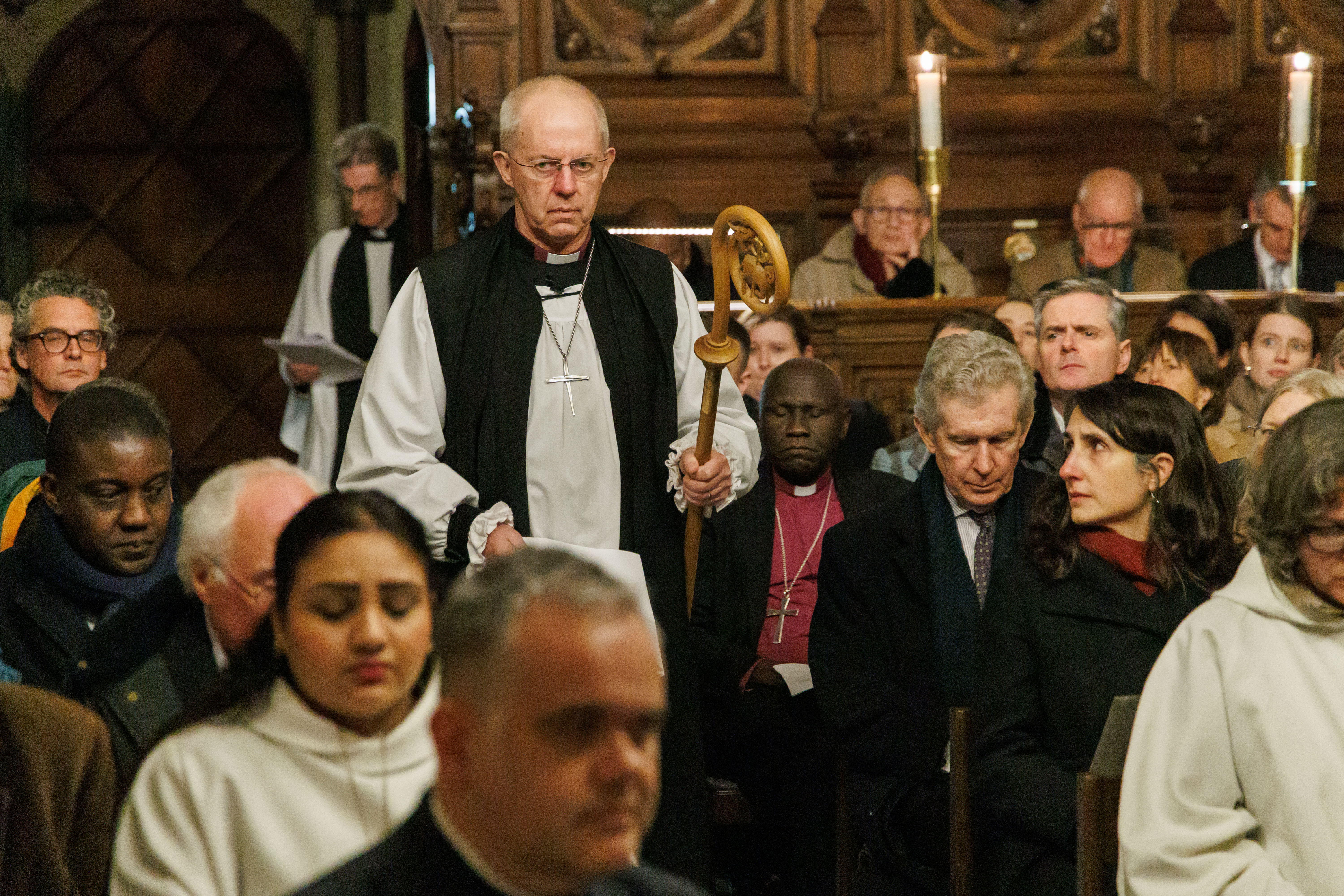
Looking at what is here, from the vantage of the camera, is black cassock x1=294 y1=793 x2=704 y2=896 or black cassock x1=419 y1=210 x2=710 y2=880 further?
black cassock x1=419 y1=210 x2=710 y2=880

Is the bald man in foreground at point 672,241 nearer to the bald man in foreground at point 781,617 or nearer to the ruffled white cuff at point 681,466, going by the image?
the bald man in foreground at point 781,617

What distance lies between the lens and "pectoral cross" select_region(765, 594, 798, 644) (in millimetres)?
5352

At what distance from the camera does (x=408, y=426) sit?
422 centimetres

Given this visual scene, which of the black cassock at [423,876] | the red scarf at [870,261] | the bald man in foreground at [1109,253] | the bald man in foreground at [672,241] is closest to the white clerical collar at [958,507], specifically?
the black cassock at [423,876]

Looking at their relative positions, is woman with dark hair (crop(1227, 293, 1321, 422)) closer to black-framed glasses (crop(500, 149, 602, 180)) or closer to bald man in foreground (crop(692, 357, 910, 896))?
bald man in foreground (crop(692, 357, 910, 896))

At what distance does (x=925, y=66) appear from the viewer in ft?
25.4

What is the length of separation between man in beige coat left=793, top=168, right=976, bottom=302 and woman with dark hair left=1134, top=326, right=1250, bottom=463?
216 centimetres

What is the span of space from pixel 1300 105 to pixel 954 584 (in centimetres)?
427

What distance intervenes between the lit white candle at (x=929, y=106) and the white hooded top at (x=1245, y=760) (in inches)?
188

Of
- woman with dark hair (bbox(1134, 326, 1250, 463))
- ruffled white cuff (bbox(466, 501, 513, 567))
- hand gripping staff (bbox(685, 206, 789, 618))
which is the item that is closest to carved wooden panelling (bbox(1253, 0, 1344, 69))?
woman with dark hair (bbox(1134, 326, 1250, 463))

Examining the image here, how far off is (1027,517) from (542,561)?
2.64 m

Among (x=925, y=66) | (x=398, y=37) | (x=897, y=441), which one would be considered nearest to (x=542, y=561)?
(x=897, y=441)

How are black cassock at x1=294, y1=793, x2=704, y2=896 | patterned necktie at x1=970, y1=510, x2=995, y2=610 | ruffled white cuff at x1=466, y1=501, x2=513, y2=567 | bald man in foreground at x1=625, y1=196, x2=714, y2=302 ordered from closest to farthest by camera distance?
1. black cassock at x1=294, y1=793, x2=704, y2=896
2. ruffled white cuff at x1=466, y1=501, x2=513, y2=567
3. patterned necktie at x1=970, y1=510, x2=995, y2=610
4. bald man in foreground at x1=625, y1=196, x2=714, y2=302

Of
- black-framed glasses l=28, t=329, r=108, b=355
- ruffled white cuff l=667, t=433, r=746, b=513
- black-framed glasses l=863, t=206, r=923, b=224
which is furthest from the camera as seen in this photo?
black-framed glasses l=863, t=206, r=923, b=224
